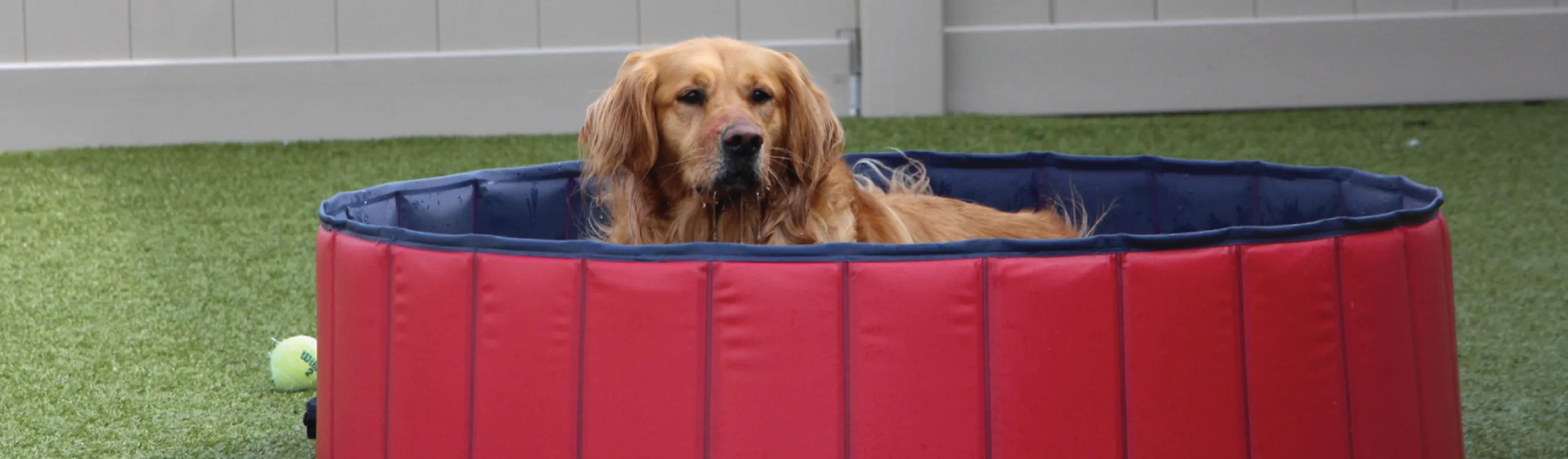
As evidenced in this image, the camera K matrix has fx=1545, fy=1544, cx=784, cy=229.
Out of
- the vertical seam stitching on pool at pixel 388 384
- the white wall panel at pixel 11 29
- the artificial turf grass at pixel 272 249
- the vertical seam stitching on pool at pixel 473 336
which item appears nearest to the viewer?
the vertical seam stitching on pool at pixel 473 336

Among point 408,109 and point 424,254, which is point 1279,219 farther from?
point 408,109

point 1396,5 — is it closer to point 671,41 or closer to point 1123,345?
point 671,41

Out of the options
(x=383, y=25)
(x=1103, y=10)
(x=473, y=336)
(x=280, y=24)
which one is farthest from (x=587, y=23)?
(x=473, y=336)

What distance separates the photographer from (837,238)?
8.88ft

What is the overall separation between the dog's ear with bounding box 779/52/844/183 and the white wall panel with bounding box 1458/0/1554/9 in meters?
4.17

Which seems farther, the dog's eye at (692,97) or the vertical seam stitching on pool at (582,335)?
the dog's eye at (692,97)

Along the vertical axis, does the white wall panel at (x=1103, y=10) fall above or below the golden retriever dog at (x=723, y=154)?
above

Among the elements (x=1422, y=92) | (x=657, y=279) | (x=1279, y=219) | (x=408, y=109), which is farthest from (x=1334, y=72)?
(x=657, y=279)

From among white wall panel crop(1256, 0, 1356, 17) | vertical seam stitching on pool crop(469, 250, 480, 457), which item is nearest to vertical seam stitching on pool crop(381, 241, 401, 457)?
vertical seam stitching on pool crop(469, 250, 480, 457)

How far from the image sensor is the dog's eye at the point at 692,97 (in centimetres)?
252

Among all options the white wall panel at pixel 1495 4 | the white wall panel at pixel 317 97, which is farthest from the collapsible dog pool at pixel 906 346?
the white wall panel at pixel 1495 4

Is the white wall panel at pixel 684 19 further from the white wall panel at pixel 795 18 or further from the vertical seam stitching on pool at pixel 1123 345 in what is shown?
the vertical seam stitching on pool at pixel 1123 345

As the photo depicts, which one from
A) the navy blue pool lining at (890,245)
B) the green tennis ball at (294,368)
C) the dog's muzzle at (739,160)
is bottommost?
the green tennis ball at (294,368)

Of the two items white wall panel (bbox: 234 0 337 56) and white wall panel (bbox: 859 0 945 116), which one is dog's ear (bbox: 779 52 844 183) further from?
white wall panel (bbox: 234 0 337 56)
